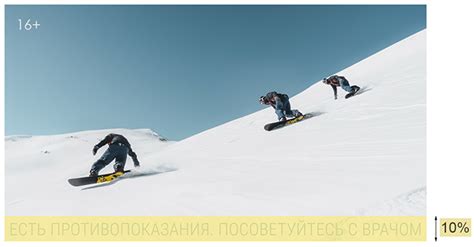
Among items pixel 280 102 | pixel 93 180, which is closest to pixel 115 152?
pixel 93 180

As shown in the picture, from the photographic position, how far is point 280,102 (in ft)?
37.7

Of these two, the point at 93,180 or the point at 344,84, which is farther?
the point at 344,84

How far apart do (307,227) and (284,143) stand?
4.63m

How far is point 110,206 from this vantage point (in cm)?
505

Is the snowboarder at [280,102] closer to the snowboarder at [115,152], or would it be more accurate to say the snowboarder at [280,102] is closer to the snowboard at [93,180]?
the snowboarder at [115,152]

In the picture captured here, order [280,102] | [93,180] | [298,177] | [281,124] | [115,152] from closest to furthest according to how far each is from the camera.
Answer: [298,177]
[93,180]
[115,152]
[281,124]
[280,102]

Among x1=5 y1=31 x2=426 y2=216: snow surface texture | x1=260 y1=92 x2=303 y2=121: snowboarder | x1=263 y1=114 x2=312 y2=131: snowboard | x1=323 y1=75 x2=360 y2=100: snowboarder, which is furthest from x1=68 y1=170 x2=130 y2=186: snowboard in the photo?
x1=323 y1=75 x2=360 y2=100: snowboarder

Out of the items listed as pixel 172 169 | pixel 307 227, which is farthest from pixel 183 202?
pixel 172 169

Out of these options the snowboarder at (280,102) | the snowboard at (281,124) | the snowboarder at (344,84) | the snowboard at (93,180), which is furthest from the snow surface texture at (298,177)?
the snowboarder at (344,84)

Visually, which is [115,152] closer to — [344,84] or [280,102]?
[280,102]

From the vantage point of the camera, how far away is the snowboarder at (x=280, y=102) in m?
11.3

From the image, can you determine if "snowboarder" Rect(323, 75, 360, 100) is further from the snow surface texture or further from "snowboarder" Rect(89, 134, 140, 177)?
"snowboarder" Rect(89, 134, 140, 177)

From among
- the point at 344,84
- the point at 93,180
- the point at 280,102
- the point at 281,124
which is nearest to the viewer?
the point at 93,180
